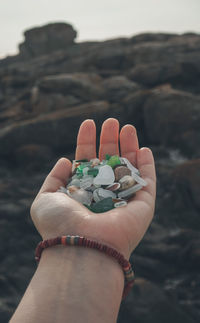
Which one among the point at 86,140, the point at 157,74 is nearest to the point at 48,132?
the point at 157,74

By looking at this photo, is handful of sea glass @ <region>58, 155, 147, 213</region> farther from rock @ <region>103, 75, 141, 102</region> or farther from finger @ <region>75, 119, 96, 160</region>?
rock @ <region>103, 75, 141, 102</region>

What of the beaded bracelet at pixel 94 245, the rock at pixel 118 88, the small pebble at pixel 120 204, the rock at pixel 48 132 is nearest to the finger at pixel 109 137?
the small pebble at pixel 120 204

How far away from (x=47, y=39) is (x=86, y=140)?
51323 millimetres

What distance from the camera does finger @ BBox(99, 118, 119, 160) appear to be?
13.8 feet

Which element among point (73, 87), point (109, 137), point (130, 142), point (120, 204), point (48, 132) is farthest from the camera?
point (73, 87)

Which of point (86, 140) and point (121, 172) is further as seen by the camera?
point (86, 140)

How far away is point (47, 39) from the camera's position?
50781 mm

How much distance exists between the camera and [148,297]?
5.79 meters

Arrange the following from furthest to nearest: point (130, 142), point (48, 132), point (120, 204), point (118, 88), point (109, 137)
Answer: point (118, 88), point (48, 132), point (109, 137), point (130, 142), point (120, 204)

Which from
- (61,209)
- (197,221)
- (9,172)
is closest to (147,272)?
(197,221)

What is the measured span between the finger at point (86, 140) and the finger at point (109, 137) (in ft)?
0.46

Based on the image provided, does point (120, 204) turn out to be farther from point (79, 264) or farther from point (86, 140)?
point (86, 140)

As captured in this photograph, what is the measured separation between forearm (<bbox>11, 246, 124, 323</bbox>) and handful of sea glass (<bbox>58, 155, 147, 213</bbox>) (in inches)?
30.4

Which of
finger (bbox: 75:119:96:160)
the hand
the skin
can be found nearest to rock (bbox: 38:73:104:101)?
finger (bbox: 75:119:96:160)
